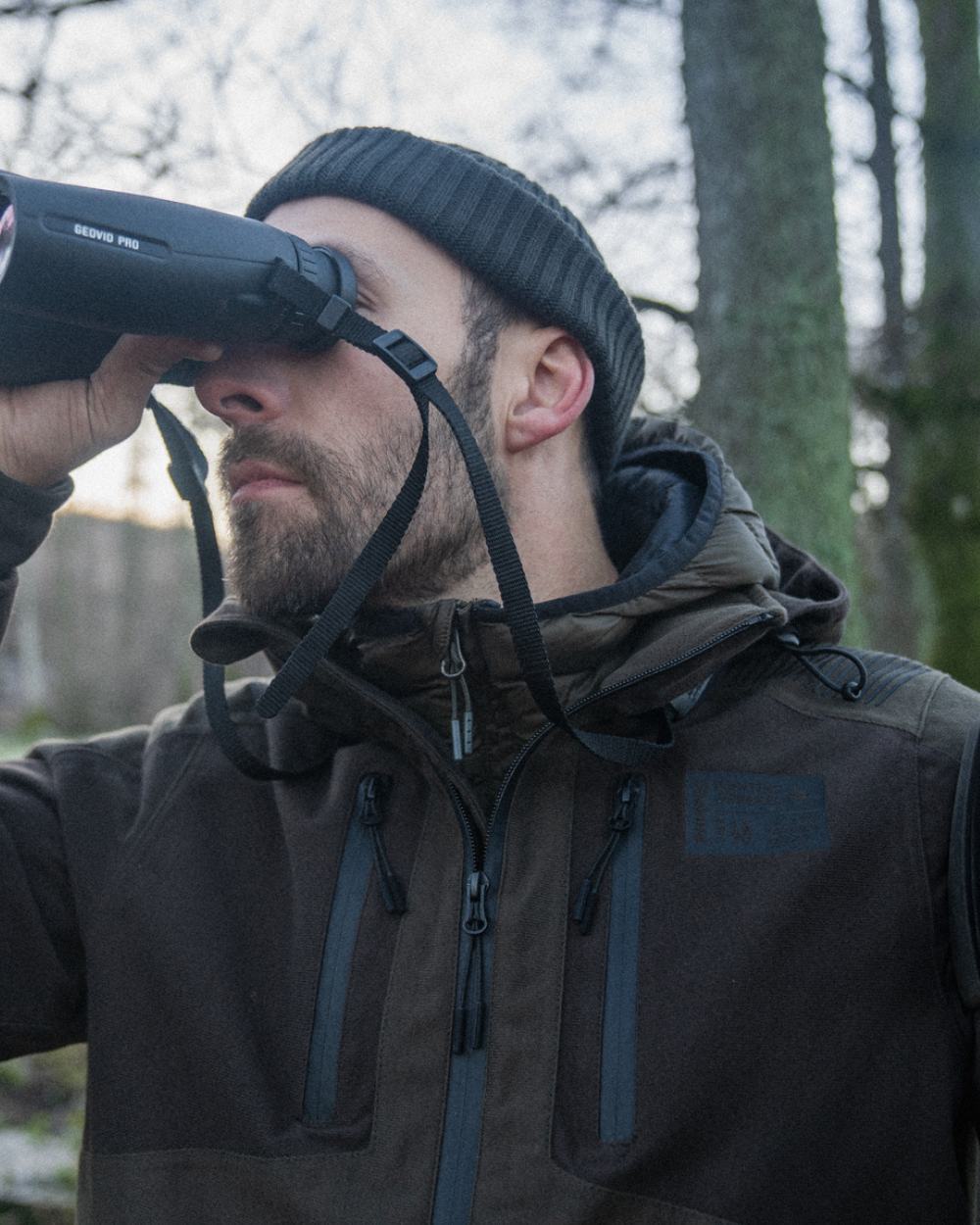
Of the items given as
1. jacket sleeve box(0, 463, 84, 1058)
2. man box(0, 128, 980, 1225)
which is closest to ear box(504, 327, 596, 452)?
man box(0, 128, 980, 1225)

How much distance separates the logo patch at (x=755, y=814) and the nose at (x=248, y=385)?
2.97ft

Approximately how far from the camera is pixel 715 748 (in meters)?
1.77

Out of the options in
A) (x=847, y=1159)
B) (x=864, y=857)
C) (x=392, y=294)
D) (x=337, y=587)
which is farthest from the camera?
(x=392, y=294)

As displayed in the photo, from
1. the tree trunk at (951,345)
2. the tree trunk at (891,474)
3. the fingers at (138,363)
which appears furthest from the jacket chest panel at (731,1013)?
the tree trunk at (891,474)

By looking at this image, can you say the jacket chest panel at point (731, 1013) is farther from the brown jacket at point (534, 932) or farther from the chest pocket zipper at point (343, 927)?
the chest pocket zipper at point (343, 927)

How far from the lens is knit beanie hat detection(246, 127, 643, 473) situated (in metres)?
2.02

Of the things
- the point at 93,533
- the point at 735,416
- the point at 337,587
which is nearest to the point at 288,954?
the point at 337,587

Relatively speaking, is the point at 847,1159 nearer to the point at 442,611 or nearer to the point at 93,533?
the point at 442,611

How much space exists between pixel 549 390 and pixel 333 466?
1.64ft

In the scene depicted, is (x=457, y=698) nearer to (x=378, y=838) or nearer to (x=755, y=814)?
(x=378, y=838)

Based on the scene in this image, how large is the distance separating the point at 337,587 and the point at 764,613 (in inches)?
26.3

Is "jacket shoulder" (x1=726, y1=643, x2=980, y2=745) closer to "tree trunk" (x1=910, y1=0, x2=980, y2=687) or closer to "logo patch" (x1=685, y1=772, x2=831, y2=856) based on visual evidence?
"logo patch" (x1=685, y1=772, x2=831, y2=856)

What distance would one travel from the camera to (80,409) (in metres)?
1.86

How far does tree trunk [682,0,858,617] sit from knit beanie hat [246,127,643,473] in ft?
2.68
